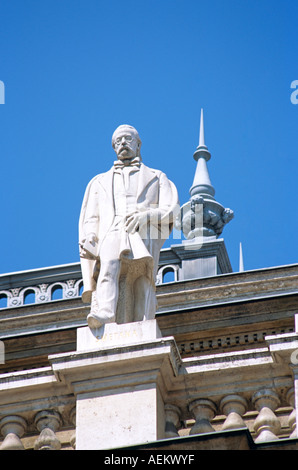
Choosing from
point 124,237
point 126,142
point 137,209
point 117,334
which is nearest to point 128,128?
point 126,142

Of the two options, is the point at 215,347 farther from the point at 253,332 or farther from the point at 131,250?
the point at 131,250

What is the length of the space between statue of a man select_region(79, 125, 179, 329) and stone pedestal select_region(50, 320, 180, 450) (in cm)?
66

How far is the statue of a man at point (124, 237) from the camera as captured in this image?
19.1 metres

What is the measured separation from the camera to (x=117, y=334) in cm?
1841

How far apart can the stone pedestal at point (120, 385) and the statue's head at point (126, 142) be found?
2847 millimetres

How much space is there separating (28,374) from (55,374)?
0.37 metres

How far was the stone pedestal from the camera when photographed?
17.5 metres

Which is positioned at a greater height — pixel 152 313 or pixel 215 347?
pixel 215 347

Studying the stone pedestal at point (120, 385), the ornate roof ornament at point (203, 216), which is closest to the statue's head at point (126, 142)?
the stone pedestal at point (120, 385)

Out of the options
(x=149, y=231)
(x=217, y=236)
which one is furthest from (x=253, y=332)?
(x=149, y=231)

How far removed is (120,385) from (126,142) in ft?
11.9

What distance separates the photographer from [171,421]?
1794 cm

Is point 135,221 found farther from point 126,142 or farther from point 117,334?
point 117,334
